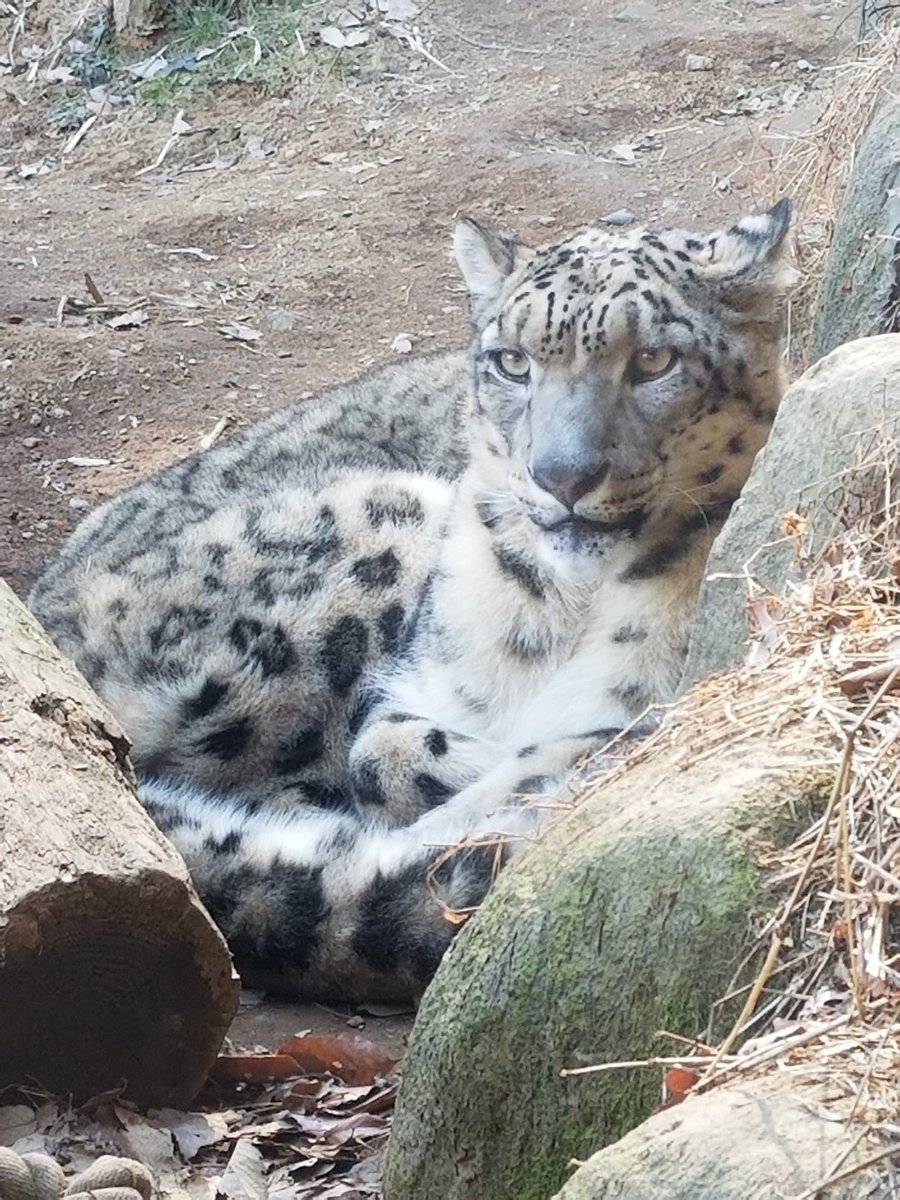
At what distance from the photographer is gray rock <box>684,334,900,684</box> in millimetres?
3406

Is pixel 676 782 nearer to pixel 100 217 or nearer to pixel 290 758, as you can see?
pixel 290 758

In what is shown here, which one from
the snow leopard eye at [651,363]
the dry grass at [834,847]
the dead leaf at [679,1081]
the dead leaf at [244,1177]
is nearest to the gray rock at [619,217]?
the snow leopard eye at [651,363]

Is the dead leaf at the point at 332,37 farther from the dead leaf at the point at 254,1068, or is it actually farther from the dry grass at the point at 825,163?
the dead leaf at the point at 254,1068

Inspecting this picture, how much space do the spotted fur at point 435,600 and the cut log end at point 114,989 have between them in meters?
0.52

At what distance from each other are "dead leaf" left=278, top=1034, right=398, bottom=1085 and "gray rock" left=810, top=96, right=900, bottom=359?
239 centimetres

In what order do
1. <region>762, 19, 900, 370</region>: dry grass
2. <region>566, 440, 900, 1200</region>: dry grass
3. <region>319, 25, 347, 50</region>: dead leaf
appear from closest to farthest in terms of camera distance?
<region>566, 440, 900, 1200</region>: dry grass < <region>762, 19, 900, 370</region>: dry grass < <region>319, 25, 347, 50</region>: dead leaf

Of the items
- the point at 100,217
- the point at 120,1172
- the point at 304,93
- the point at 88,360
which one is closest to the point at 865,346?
the point at 120,1172

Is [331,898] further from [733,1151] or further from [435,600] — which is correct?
[733,1151]

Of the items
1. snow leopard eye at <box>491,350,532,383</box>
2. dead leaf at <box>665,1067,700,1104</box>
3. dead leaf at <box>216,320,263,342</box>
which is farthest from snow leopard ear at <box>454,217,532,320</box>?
dead leaf at <box>216,320,263,342</box>

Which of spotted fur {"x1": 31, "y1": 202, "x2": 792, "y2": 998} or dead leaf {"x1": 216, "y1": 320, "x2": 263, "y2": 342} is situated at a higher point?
spotted fur {"x1": 31, "y1": 202, "x2": 792, "y2": 998}

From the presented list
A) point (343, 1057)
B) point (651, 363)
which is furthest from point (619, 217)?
point (343, 1057)

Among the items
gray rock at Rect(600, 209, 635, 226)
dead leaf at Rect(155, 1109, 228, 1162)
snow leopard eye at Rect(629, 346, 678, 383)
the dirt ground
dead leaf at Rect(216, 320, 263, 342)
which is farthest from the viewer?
gray rock at Rect(600, 209, 635, 226)

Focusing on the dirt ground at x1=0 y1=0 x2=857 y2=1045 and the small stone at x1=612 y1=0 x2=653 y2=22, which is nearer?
the dirt ground at x1=0 y1=0 x2=857 y2=1045

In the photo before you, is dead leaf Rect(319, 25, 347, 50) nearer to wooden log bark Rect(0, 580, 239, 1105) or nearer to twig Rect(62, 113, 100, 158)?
twig Rect(62, 113, 100, 158)
